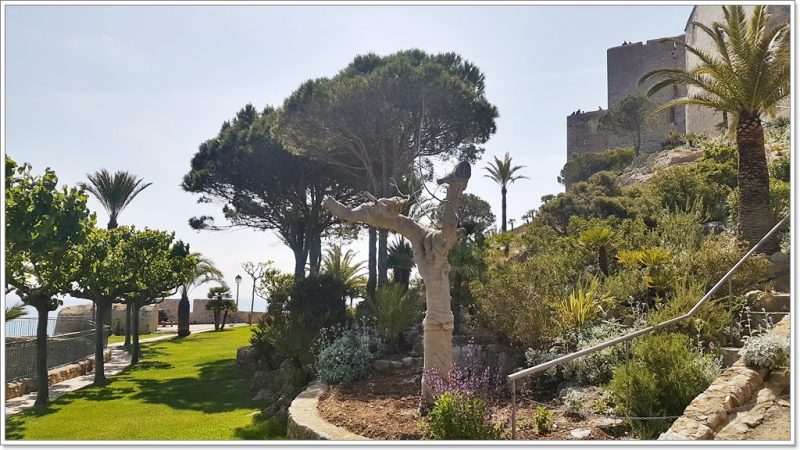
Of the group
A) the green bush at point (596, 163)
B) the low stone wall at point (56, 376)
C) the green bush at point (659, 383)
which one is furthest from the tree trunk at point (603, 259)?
the green bush at point (596, 163)

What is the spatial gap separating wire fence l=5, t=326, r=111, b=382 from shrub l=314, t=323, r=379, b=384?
822 cm

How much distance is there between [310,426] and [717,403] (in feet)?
13.2

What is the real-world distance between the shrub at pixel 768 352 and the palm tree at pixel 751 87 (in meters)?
5.32

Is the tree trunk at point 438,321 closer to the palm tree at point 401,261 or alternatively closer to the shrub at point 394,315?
the shrub at point 394,315

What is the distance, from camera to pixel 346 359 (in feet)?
31.6

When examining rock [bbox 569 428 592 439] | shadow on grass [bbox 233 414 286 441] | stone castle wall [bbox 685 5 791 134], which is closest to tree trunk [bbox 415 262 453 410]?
rock [bbox 569 428 592 439]

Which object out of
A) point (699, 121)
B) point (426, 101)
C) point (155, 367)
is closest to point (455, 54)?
point (426, 101)

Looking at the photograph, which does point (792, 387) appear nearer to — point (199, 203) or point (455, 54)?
point (455, 54)

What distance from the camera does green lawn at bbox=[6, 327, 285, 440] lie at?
938cm

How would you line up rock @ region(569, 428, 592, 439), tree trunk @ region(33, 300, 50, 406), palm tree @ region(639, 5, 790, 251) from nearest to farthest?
rock @ region(569, 428, 592, 439), palm tree @ region(639, 5, 790, 251), tree trunk @ region(33, 300, 50, 406)

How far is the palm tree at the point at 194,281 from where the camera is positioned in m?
29.6

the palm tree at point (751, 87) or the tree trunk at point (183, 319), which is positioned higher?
the palm tree at point (751, 87)

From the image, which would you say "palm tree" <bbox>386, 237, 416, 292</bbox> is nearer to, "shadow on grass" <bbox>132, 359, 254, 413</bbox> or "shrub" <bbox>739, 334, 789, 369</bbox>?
"shadow on grass" <bbox>132, 359, 254, 413</bbox>

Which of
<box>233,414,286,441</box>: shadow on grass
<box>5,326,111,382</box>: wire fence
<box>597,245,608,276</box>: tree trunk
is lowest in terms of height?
<box>233,414,286,441</box>: shadow on grass
